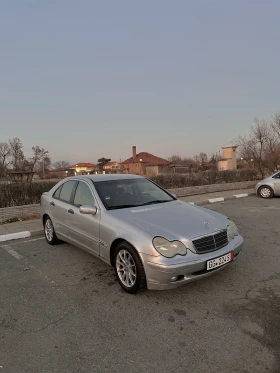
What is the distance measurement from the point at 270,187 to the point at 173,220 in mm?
10221

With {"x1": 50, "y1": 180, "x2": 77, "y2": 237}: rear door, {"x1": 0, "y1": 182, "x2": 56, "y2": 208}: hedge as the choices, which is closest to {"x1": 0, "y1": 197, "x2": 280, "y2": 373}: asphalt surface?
{"x1": 50, "y1": 180, "x2": 77, "y2": 237}: rear door

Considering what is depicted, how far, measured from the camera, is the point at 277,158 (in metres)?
18.5

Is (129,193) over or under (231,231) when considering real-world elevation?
over

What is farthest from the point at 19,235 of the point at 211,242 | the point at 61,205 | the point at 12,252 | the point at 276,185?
the point at 276,185

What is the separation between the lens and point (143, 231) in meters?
3.29

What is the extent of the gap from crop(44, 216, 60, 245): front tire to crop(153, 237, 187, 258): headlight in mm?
3035

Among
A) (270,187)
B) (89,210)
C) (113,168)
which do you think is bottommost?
(270,187)

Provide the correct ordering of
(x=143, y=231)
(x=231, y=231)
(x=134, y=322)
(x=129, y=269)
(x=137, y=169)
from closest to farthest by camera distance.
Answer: (x=134, y=322), (x=143, y=231), (x=129, y=269), (x=231, y=231), (x=137, y=169)

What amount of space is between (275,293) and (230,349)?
1.32m

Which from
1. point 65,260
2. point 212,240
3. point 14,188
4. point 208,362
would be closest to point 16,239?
point 65,260

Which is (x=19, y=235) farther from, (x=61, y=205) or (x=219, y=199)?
(x=219, y=199)

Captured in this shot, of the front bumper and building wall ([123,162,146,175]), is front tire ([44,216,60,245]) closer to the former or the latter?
the front bumper

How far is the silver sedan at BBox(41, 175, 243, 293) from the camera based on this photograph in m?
3.12

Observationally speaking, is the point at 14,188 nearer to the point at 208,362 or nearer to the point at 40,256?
the point at 40,256
